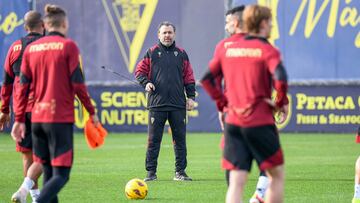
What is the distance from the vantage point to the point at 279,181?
9008mm

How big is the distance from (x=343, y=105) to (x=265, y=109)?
18583 millimetres

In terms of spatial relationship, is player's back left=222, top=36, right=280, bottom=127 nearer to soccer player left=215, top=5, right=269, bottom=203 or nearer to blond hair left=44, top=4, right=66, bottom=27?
soccer player left=215, top=5, right=269, bottom=203

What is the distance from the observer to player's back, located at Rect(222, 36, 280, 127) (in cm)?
880

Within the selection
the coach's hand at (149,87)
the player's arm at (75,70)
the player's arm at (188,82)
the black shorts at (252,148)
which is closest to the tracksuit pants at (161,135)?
the player's arm at (188,82)

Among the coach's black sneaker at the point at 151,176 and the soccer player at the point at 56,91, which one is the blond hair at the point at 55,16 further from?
the coach's black sneaker at the point at 151,176

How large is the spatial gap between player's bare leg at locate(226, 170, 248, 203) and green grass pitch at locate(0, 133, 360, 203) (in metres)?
3.34

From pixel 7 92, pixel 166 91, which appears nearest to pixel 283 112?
pixel 7 92

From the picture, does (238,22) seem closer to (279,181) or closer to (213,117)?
(279,181)

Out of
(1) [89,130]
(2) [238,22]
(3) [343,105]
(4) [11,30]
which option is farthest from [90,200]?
(4) [11,30]

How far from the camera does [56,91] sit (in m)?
9.57

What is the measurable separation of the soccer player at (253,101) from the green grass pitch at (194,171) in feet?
11.0

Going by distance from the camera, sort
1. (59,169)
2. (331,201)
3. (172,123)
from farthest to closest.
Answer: (172,123), (331,201), (59,169)

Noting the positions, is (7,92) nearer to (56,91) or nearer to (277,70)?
(56,91)

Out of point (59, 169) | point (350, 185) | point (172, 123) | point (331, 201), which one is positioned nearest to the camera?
point (59, 169)
